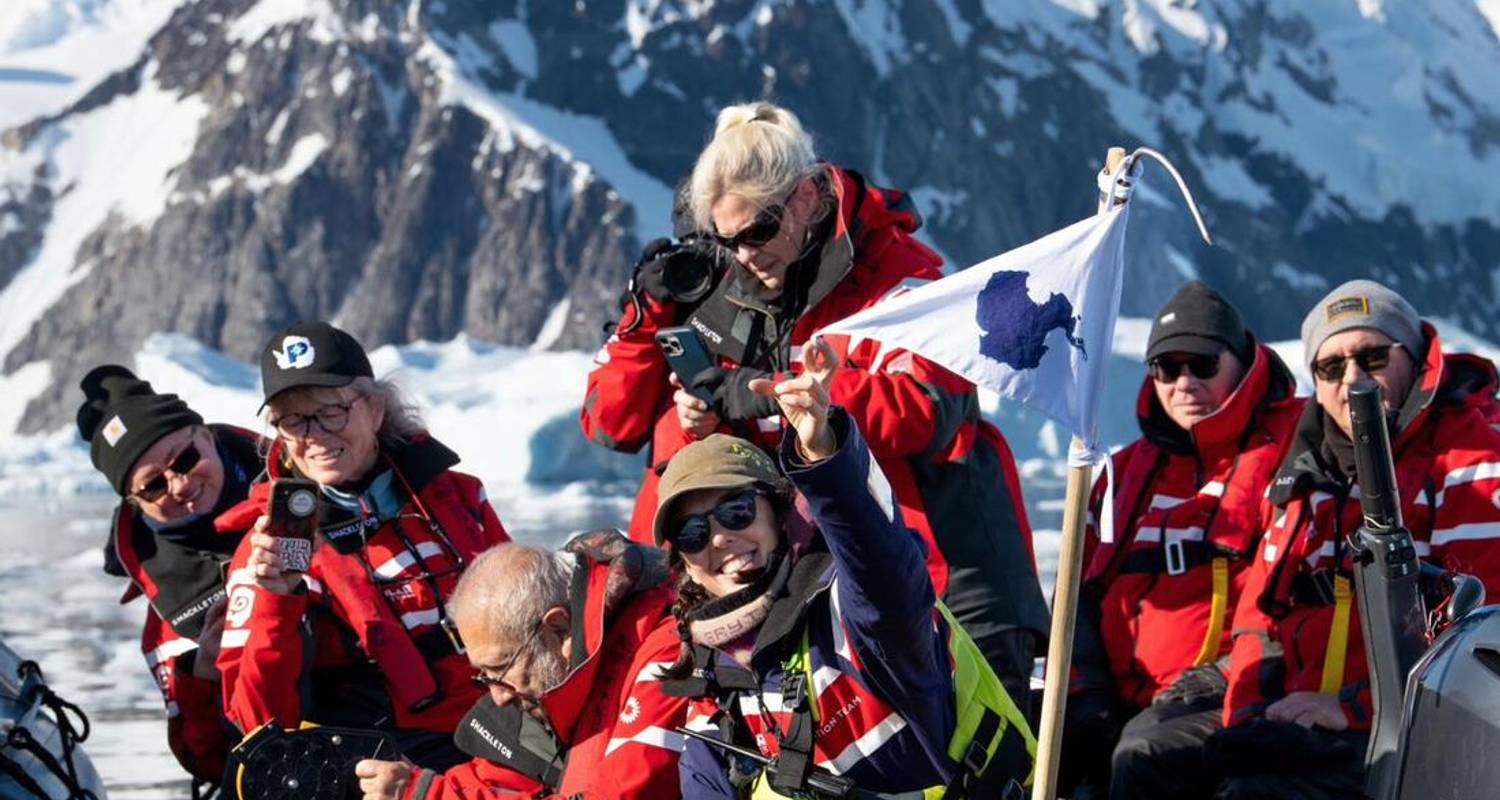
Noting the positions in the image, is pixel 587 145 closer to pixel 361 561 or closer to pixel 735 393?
pixel 361 561

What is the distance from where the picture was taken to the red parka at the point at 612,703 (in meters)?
3.04

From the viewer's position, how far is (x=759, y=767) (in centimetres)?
292

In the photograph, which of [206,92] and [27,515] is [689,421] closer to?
[27,515]

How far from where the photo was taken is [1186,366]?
4.09m

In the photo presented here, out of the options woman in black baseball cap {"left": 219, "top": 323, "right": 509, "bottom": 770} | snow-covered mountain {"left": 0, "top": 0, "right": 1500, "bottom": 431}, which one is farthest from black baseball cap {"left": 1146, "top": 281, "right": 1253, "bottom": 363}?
snow-covered mountain {"left": 0, "top": 0, "right": 1500, "bottom": 431}

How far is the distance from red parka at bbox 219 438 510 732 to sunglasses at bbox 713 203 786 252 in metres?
0.73

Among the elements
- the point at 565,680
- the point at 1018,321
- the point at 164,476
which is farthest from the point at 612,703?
the point at 164,476

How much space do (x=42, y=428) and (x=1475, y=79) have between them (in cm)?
5074

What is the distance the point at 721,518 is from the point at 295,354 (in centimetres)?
122

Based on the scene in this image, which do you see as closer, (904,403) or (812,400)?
(812,400)

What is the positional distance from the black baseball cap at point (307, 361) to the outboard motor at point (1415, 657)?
1.76 m

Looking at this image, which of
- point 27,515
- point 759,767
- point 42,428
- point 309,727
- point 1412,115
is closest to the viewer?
point 759,767

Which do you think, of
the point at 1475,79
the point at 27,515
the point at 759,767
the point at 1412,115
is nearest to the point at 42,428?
the point at 27,515

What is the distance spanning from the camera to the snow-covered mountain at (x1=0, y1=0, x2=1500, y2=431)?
59.5m
